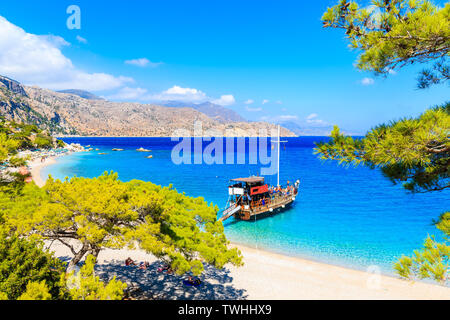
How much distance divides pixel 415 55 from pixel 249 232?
2074cm

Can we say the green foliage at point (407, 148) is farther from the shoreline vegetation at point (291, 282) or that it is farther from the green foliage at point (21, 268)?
the shoreline vegetation at point (291, 282)

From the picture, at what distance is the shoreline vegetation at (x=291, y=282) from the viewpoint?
12.8 meters

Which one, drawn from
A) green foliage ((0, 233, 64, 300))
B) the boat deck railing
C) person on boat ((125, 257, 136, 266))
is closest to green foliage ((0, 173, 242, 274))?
green foliage ((0, 233, 64, 300))

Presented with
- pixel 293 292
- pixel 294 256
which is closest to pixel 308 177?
pixel 294 256

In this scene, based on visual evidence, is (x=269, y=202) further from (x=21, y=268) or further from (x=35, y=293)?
(x=35, y=293)

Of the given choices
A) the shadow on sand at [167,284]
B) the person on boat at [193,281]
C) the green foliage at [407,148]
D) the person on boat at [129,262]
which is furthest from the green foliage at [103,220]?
the person on boat at [129,262]

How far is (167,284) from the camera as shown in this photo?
1305cm

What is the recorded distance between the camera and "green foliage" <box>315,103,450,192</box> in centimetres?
482

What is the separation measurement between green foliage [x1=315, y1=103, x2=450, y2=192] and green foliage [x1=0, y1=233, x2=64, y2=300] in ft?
25.7

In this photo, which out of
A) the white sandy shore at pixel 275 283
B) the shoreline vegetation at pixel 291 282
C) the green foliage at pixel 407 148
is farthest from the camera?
the shoreline vegetation at pixel 291 282

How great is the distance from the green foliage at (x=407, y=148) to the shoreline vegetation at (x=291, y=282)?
939cm

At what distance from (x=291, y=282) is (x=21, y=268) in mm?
12831

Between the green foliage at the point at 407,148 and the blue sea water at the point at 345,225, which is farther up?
the green foliage at the point at 407,148

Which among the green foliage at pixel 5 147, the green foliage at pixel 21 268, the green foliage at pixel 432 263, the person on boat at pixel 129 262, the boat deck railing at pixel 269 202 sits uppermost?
the green foliage at pixel 5 147
